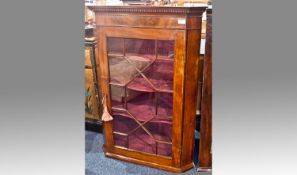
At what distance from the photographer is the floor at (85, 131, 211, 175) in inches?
89.8

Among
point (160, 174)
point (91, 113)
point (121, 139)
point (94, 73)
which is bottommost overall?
point (160, 174)

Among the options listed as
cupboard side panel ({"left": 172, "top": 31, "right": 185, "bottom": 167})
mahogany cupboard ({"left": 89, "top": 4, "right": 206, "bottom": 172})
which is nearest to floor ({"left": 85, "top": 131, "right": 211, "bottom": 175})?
mahogany cupboard ({"left": 89, "top": 4, "right": 206, "bottom": 172})

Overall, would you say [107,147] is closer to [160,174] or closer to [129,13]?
[160,174]

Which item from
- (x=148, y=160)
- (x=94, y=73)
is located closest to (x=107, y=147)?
(x=148, y=160)

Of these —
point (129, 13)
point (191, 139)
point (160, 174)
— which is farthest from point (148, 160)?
point (129, 13)

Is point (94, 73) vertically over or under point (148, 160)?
over

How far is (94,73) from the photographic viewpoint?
225cm

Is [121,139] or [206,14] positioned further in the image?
[121,139]

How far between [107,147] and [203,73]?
661 mm

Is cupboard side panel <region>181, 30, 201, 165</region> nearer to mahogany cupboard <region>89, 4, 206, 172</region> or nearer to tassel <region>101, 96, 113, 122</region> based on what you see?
mahogany cupboard <region>89, 4, 206, 172</region>

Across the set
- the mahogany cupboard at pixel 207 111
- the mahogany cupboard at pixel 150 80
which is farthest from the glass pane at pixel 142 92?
the mahogany cupboard at pixel 207 111

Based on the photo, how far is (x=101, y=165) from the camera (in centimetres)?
231

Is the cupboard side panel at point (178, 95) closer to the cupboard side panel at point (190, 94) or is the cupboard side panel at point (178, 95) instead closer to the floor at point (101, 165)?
the cupboard side panel at point (190, 94)

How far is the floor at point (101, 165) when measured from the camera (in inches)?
89.8
